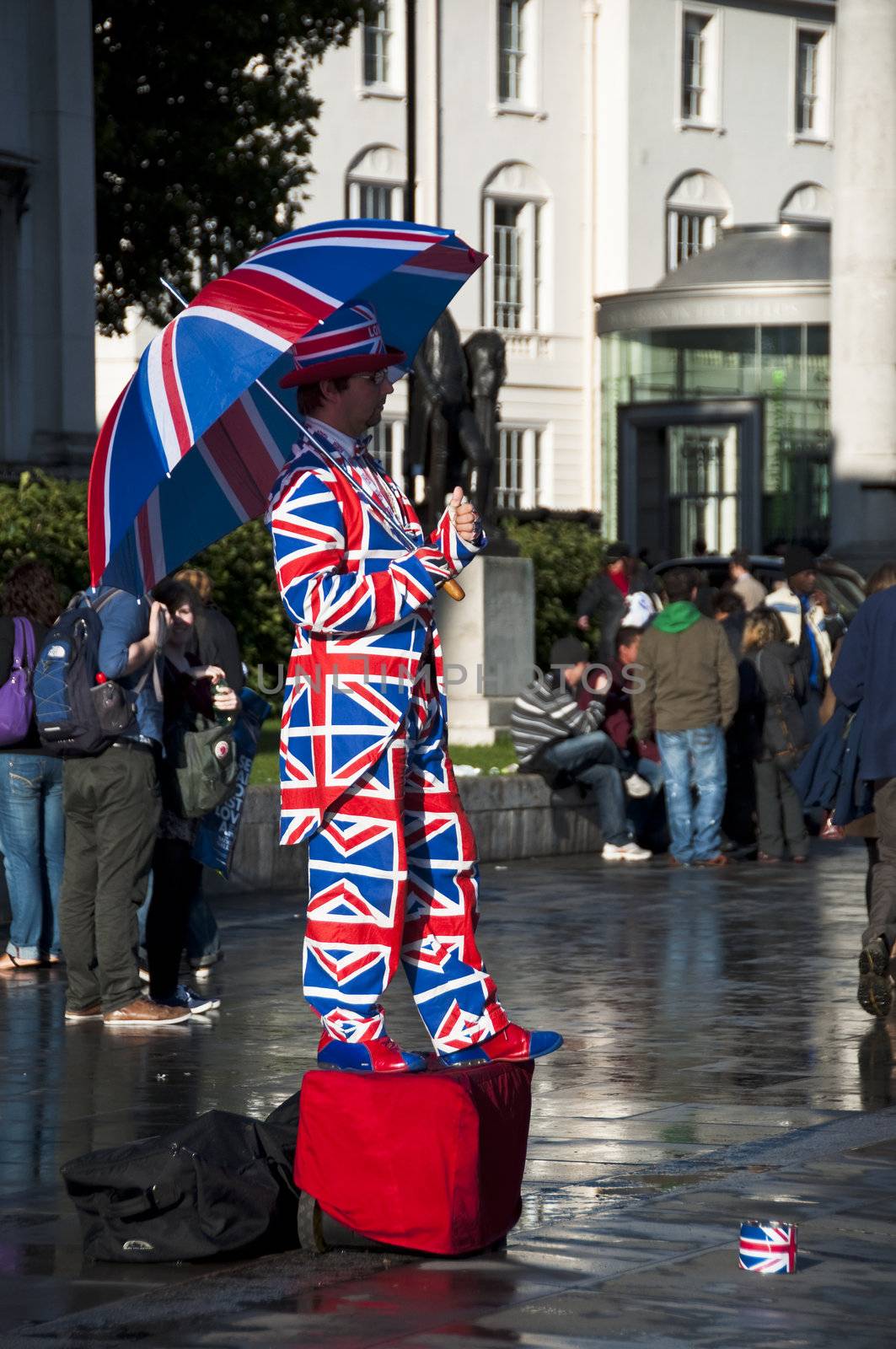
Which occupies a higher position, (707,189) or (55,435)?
(707,189)

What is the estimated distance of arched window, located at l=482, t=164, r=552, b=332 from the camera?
4734cm

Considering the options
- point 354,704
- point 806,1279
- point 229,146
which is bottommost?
point 806,1279

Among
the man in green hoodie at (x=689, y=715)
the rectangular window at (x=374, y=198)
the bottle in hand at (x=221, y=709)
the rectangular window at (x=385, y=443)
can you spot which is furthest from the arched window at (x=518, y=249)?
the bottle in hand at (x=221, y=709)

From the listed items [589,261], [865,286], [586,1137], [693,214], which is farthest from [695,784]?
[693,214]

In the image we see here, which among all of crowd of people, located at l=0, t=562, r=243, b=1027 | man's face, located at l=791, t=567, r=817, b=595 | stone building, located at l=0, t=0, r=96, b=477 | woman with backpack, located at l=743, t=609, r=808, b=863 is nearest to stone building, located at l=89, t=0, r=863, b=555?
stone building, located at l=0, t=0, r=96, b=477

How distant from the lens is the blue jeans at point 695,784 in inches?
621

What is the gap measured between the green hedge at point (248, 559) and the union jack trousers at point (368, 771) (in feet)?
31.8

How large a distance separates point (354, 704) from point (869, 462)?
2243 centimetres

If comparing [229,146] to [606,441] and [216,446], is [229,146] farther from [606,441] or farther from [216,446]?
[216,446]

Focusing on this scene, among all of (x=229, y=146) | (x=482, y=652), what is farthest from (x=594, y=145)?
(x=482, y=652)

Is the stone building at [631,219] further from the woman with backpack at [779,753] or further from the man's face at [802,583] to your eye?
the woman with backpack at [779,753]

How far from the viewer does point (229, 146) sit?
2788 centimetres

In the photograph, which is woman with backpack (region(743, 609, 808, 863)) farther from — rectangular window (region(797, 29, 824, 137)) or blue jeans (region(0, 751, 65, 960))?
rectangular window (region(797, 29, 824, 137))

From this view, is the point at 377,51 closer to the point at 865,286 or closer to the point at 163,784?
the point at 865,286
